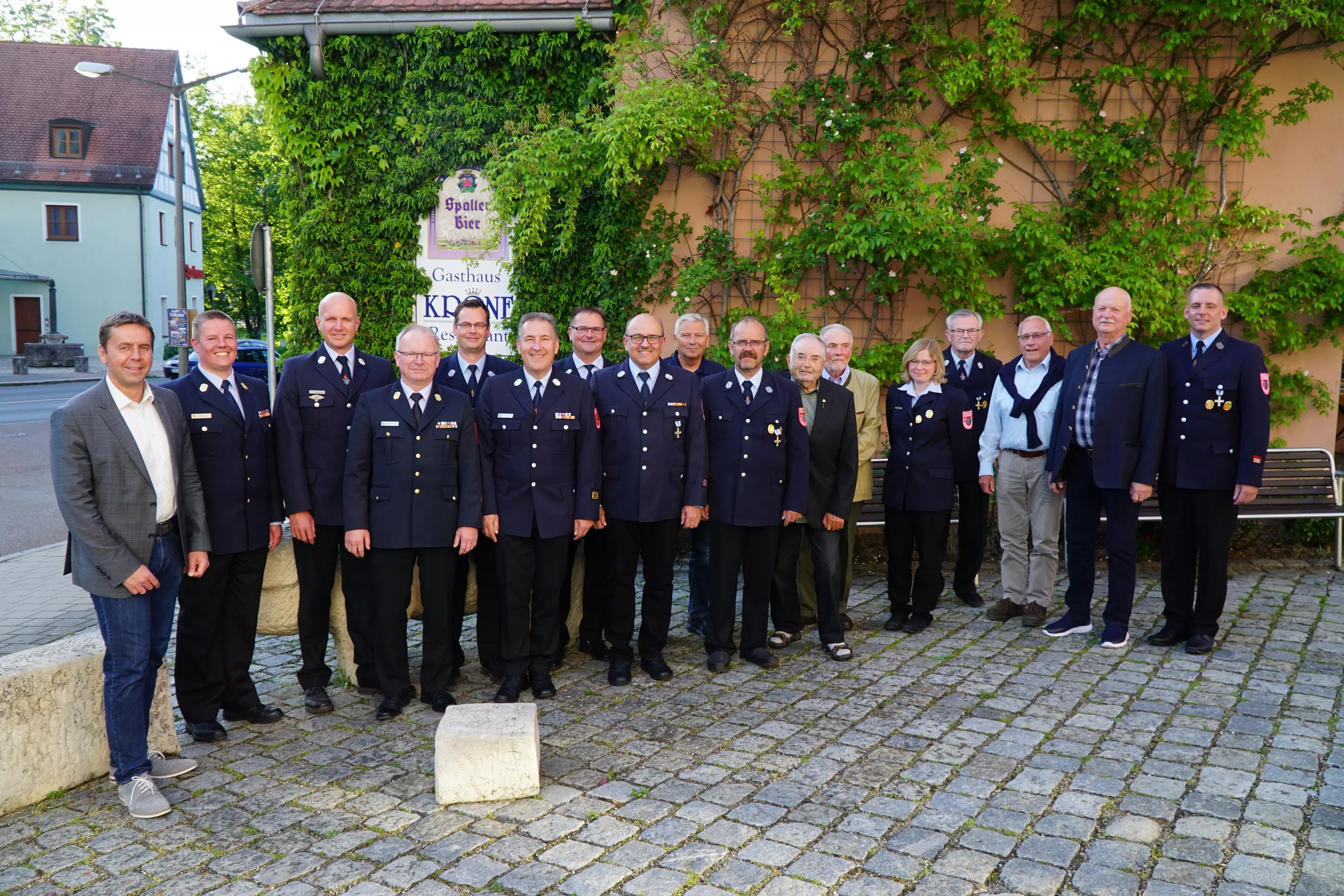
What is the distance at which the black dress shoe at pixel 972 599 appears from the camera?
754 centimetres

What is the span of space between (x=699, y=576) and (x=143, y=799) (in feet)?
12.2

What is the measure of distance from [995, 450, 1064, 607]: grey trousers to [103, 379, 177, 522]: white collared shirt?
517 centimetres

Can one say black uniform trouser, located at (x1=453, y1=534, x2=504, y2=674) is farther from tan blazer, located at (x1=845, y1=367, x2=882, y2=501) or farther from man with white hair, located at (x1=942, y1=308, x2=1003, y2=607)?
man with white hair, located at (x1=942, y1=308, x2=1003, y2=607)

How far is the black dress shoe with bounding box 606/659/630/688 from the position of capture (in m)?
5.84

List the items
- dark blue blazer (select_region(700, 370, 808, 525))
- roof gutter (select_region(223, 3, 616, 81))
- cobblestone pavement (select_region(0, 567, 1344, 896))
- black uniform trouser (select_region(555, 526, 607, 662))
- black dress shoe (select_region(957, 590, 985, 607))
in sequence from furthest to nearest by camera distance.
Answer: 1. roof gutter (select_region(223, 3, 616, 81))
2. black dress shoe (select_region(957, 590, 985, 607))
3. black uniform trouser (select_region(555, 526, 607, 662))
4. dark blue blazer (select_region(700, 370, 808, 525))
5. cobblestone pavement (select_region(0, 567, 1344, 896))

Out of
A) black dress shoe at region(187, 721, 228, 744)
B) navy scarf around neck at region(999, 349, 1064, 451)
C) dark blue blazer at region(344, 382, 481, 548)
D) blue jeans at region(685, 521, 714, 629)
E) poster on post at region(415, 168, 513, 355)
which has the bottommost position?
black dress shoe at region(187, 721, 228, 744)

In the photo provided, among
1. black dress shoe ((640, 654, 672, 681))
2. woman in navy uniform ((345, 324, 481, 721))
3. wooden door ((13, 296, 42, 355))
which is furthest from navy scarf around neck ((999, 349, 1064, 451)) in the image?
wooden door ((13, 296, 42, 355))

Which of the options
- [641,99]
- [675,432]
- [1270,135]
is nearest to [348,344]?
[675,432]

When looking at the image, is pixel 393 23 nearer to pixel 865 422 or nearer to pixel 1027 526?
pixel 865 422

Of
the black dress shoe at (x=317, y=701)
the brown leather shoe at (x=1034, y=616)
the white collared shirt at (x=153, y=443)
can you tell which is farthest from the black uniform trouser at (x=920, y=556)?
the white collared shirt at (x=153, y=443)

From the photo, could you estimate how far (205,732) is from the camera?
5062 mm

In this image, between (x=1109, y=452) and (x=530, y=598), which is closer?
(x=530, y=598)

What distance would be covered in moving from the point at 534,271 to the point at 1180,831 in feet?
24.1

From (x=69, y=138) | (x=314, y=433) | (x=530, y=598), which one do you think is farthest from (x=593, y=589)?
(x=69, y=138)
